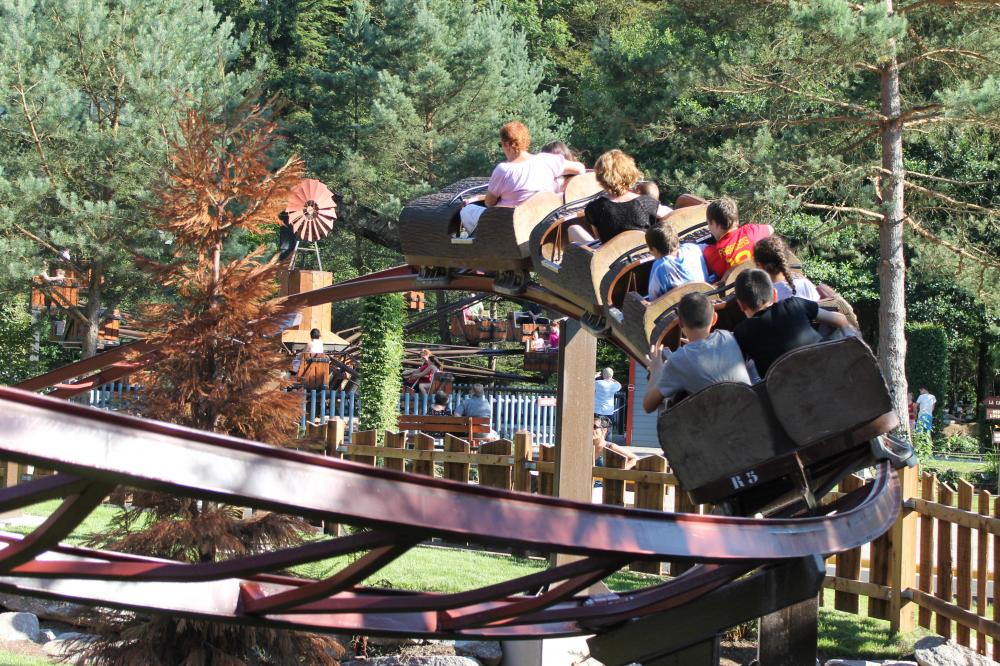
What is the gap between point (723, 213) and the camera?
5516 mm

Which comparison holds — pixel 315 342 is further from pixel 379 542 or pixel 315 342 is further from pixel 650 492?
pixel 379 542

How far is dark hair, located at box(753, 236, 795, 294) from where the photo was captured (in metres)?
4.92

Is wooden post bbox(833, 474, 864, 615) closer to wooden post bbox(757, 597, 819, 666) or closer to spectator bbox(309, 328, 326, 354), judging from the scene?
wooden post bbox(757, 597, 819, 666)

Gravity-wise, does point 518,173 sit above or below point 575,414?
above

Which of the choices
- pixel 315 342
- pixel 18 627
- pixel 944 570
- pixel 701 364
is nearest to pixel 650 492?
pixel 944 570

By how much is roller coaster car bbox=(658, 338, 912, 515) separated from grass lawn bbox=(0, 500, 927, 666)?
3.67 metres

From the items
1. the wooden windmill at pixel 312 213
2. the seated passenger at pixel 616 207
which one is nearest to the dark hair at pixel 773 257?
the seated passenger at pixel 616 207

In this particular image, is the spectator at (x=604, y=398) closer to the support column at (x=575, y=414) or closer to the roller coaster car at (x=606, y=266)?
the support column at (x=575, y=414)

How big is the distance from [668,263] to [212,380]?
8.20 ft

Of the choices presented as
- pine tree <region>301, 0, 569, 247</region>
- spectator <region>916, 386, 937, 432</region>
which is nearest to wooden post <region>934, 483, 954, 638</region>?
spectator <region>916, 386, 937, 432</region>

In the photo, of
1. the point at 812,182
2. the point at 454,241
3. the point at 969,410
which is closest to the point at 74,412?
the point at 454,241

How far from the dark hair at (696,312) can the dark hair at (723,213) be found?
49.1 inches

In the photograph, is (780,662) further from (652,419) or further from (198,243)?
(652,419)

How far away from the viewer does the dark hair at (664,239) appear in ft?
17.7
